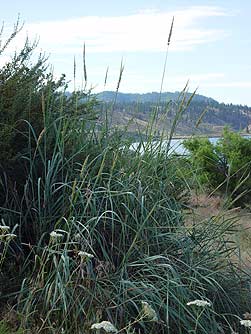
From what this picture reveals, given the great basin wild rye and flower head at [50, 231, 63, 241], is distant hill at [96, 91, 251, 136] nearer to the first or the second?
the great basin wild rye

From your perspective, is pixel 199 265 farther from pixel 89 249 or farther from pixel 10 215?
pixel 10 215

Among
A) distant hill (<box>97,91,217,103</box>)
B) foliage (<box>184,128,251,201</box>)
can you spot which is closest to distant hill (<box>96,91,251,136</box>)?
distant hill (<box>97,91,217,103</box>)

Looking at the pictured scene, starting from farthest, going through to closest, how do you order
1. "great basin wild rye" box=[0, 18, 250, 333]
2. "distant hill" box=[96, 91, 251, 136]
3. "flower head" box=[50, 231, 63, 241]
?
"distant hill" box=[96, 91, 251, 136], "great basin wild rye" box=[0, 18, 250, 333], "flower head" box=[50, 231, 63, 241]

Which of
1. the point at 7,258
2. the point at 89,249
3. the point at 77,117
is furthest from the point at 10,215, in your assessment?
the point at 77,117

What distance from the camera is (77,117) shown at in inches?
197

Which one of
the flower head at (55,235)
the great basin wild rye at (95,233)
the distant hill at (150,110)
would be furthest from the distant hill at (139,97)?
the flower head at (55,235)

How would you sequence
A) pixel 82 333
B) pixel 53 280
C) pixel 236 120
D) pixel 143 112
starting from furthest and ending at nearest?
pixel 236 120 < pixel 143 112 < pixel 53 280 < pixel 82 333

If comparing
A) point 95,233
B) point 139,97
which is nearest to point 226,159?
point 139,97

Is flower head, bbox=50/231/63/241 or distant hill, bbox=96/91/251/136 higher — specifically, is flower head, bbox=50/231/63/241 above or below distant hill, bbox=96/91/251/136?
below

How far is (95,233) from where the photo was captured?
418cm

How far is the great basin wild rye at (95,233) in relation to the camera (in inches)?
147

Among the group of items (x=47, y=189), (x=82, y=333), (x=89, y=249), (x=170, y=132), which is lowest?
(x=82, y=333)

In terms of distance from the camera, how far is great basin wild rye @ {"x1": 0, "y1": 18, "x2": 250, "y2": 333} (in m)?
3.75

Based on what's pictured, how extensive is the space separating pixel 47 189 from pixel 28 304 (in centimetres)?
88
